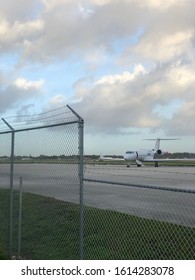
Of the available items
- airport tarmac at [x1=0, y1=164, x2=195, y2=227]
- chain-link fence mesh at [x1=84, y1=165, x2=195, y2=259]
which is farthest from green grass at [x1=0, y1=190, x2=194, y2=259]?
airport tarmac at [x1=0, y1=164, x2=195, y2=227]

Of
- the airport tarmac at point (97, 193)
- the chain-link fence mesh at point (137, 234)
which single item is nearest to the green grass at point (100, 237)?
the chain-link fence mesh at point (137, 234)

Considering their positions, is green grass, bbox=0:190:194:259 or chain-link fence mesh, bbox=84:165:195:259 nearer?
chain-link fence mesh, bbox=84:165:195:259

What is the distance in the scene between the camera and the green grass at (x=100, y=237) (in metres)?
7.45

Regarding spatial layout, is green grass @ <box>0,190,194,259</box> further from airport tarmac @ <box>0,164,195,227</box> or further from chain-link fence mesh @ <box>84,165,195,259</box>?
airport tarmac @ <box>0,164,195,227</box>

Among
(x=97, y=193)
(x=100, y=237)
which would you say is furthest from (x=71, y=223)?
(x=97, y=193)

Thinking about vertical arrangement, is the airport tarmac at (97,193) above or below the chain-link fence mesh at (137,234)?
above

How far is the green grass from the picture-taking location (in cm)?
745

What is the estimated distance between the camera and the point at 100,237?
8352mm

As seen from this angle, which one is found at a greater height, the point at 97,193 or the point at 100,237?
the point at 97,193

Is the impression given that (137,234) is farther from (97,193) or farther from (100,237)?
(97,193)

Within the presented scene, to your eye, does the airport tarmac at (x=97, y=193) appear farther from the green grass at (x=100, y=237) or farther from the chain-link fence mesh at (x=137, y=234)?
the green grass at (x=100, y=237)

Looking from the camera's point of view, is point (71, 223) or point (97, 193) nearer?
point (71, 223)

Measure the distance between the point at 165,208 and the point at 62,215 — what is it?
3.21 m
